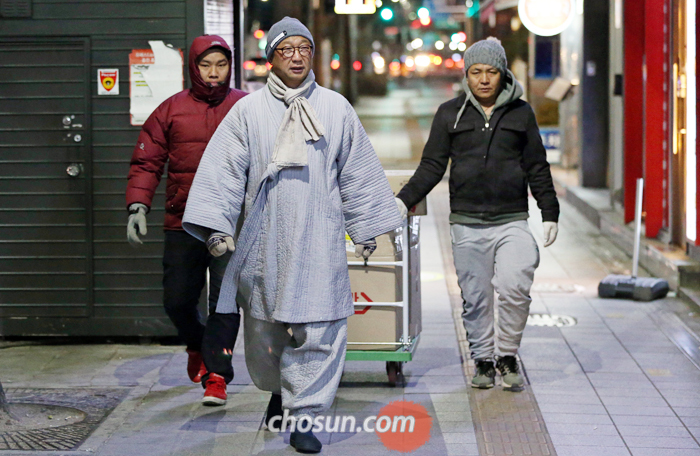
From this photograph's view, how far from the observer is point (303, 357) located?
4555mm

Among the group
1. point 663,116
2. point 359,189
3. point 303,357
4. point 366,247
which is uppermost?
point 663,116

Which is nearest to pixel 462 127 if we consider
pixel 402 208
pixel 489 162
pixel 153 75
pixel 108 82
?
pixel 489 162

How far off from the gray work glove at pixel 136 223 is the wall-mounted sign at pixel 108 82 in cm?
163

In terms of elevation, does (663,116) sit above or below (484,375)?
above

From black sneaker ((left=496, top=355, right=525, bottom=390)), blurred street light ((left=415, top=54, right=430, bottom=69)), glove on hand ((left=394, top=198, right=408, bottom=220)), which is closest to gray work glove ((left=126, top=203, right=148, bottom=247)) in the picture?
glove on hand ((left=394, top=198, right=408, bottom=220))

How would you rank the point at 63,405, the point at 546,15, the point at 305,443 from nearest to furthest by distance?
the point at 305,443 < the point at 63,405 < the point at 546,15

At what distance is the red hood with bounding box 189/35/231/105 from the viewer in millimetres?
5340

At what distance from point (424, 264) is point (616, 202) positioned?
3.94 metres

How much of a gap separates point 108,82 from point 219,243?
2.68 meters

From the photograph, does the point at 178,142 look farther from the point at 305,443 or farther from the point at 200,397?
the point at 305,443


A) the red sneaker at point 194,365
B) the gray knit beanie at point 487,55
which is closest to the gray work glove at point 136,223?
the red sneaker at point 194,365

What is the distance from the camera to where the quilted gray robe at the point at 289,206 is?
4488 millimetres

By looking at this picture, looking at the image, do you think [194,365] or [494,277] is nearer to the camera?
[494,277]

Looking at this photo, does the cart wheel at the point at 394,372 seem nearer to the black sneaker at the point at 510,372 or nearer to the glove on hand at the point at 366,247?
the black sneaker at the point at 510,372
